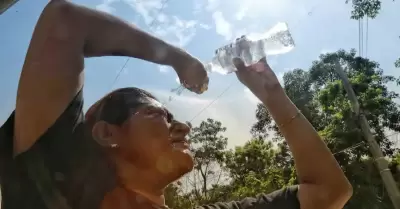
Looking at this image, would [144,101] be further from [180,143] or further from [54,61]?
[54,61]

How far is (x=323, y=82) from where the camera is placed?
21.3 m

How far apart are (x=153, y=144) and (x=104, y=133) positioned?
141 mm

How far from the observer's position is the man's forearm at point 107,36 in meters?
0.86

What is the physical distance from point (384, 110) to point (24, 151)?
68.8ft

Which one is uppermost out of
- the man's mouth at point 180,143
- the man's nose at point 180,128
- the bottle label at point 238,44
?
the bottle label at point 238,44

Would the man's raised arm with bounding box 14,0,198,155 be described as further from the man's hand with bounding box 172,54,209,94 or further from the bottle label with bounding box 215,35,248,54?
the bottle label with bounding box 215,35,248,54

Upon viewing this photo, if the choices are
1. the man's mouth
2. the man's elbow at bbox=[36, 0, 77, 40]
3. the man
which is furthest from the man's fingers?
the man's elbow at bbox=[36, 0, 77, 40]

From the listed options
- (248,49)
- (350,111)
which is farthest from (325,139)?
(248,49)

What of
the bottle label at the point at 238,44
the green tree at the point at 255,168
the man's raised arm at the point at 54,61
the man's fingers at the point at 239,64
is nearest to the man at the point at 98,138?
the man's raised arm at the point at 54,61

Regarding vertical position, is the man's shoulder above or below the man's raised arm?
below

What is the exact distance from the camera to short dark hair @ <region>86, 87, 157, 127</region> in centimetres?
109

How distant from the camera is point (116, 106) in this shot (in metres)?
1.11

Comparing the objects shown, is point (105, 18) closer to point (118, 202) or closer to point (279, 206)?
point (118, 202)

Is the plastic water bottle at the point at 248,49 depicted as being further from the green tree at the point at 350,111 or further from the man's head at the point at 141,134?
the green tree at the point at 350,111
